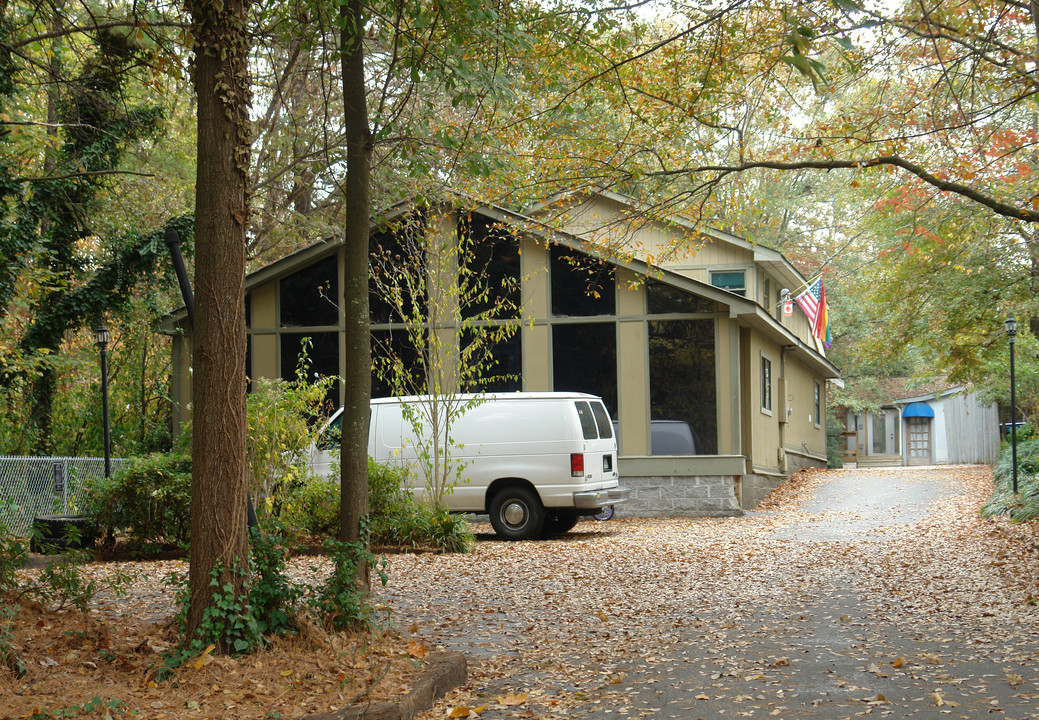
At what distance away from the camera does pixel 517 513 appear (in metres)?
14.8

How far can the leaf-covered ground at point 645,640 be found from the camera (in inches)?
213

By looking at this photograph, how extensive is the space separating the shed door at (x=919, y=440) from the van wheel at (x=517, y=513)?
35.2 metres

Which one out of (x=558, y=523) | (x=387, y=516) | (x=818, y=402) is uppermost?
(x=818, y=402)

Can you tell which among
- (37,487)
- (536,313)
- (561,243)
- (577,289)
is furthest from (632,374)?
(37,487)

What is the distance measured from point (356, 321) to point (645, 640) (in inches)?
127

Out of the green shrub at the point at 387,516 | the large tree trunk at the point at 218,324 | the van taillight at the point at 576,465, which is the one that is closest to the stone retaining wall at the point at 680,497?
the van taillight at the point at 576,465

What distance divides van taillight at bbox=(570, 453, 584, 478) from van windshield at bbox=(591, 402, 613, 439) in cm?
83

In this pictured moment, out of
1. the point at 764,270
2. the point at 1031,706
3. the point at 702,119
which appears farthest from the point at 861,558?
the point at 764,270

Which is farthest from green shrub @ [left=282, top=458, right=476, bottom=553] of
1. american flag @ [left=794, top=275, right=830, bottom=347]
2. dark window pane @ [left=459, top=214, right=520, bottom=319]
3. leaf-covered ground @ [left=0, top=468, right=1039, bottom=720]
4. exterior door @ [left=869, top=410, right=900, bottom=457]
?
exterior door @ [left=869, top=410, right=900, bottom=457]

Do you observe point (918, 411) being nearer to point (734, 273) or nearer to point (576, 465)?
point (734, 273)

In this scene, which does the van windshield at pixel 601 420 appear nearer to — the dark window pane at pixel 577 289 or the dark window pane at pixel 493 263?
the dark window pane at pixel 577 289

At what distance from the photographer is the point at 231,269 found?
5.88 meters

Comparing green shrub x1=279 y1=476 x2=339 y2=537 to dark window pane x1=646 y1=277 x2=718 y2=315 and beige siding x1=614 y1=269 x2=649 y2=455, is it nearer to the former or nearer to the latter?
beige siding x1=614 y1=269 x2=649 y2=455

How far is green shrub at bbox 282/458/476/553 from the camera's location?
1320 cm
